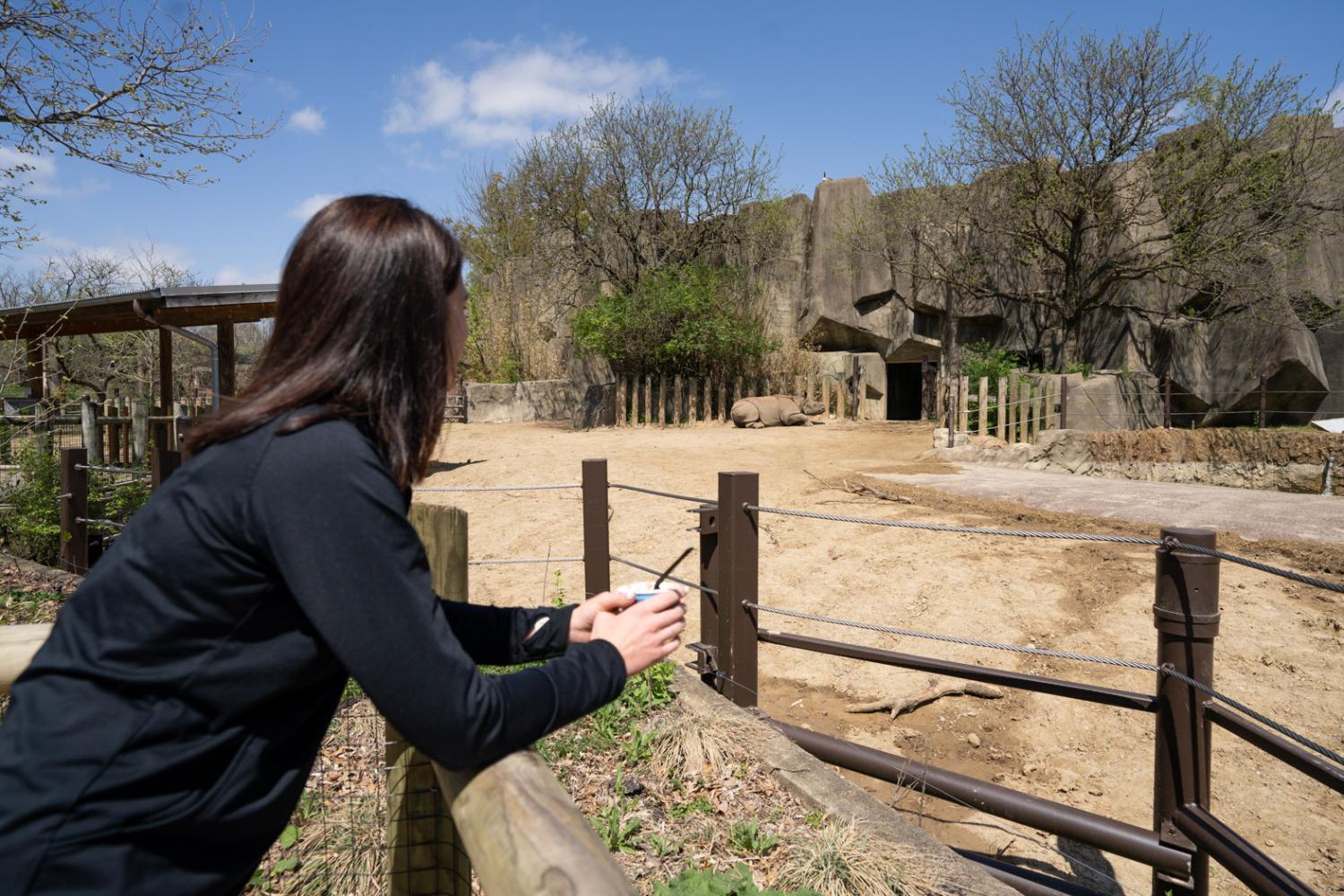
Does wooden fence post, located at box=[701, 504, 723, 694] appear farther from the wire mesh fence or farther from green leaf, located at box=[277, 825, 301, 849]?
green leaf, located at box=[277, 825, 301, 849]

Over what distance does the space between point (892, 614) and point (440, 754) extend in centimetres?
589

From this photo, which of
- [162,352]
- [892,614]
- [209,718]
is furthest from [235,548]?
[162,352]

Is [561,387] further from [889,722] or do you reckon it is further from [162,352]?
[889,722]

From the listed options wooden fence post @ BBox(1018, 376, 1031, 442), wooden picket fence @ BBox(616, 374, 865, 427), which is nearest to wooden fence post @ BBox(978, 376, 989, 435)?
wooden fence post @ BBox(1018, 376, 1031, 442)

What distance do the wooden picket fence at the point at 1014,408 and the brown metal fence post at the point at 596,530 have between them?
955cm

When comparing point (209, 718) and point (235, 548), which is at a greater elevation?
point (235, 548)

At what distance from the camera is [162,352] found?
11.7m

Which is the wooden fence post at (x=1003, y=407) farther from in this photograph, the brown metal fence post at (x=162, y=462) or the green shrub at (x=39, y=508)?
the green shrub at (x=39, y=508)

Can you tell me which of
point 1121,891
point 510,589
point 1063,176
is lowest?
point 1121,891

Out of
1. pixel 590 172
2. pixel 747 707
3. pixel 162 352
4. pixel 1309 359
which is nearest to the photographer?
pixel 747 707

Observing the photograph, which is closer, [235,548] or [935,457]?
[235,548]

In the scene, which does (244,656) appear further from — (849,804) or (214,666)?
(849,804)

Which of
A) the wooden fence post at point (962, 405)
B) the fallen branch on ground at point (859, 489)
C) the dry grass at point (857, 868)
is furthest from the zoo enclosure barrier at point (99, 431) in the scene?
the wooden fence post at point (962, 405)

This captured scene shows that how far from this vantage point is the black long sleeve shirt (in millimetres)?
930
